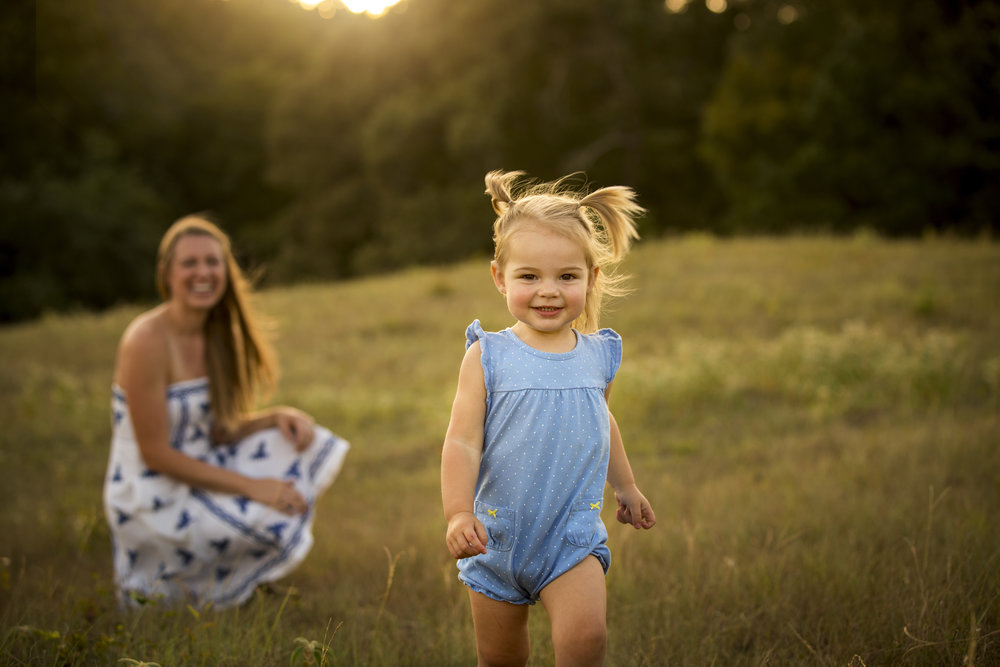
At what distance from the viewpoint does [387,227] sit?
29.0 m

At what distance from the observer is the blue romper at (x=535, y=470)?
229 cm

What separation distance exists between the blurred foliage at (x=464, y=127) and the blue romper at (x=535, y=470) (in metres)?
22.5

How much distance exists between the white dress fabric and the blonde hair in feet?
0.63

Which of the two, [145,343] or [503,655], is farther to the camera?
[145,343]

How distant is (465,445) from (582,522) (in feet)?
1.26

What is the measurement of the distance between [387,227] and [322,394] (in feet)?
68.9

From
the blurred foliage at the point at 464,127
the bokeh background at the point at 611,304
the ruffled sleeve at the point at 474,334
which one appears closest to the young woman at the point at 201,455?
the bokeh background at the point at 611,304

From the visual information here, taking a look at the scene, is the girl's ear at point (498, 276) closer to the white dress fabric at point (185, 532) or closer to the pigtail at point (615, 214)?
the pigtail at point (615, 214)

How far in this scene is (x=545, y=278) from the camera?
7.63ft

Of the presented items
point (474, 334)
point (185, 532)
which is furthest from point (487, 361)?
point (185, 532)

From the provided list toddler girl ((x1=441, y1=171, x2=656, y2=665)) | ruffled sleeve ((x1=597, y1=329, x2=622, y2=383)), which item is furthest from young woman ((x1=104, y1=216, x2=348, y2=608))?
ruffled sleeve ((x1=597, y1=329, x2=622, y2=383))

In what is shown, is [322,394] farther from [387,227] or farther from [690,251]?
[387,227]

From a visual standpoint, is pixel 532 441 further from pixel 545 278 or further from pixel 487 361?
pixel 545 278

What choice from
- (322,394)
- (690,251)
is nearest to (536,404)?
(322,394)
